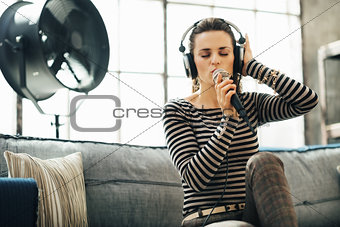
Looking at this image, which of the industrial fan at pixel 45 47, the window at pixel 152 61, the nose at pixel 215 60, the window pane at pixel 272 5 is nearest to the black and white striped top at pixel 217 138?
the nose at pixel 215 60

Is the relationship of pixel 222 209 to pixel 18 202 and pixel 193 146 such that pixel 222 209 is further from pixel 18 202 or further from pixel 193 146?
pixel 18 202

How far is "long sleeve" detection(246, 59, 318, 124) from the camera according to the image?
1217mm

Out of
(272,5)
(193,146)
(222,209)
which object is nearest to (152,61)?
(272,5)

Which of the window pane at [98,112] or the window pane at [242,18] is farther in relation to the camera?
the window pane at [242,18]

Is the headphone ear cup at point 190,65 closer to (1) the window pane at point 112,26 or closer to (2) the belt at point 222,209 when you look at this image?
(2) the belt at point 222,209

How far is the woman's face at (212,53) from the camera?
119 cm

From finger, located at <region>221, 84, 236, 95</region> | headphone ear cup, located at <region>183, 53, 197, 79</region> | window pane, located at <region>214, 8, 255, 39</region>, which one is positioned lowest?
finger, located at <region>221, 84, 236, 95</region>

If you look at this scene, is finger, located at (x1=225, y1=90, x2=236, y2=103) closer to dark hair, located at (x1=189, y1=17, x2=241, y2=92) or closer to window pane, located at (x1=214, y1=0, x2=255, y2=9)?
dark hair, located at (x1=189, y1=17, x2=241, y2=92)

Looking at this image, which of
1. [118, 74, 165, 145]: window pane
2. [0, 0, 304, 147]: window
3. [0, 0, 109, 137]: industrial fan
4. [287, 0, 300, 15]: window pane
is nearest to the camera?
[0, 0, 109, 137]: industrial fan

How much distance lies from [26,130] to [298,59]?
2273 millimetres

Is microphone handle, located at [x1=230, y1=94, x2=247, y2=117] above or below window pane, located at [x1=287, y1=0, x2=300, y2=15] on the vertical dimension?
below

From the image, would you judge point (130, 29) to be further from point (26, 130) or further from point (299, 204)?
point (299, 204)

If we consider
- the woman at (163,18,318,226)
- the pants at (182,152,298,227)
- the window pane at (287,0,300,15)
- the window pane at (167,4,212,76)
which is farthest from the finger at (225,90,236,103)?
the window pane at (287,0,300,15)

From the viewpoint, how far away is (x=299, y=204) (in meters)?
1.76
